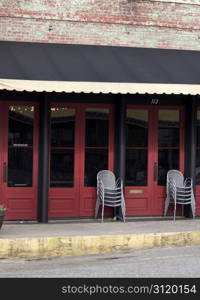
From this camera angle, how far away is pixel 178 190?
12836 mm

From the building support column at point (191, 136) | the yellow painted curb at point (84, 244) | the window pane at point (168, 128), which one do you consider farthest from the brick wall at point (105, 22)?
the yellow painted curb at point (84, 244)

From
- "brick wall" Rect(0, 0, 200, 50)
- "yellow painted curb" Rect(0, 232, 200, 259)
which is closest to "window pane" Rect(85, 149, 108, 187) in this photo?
"brick wall" Rect(0, 0, 200, 50)

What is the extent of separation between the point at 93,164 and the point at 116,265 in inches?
162

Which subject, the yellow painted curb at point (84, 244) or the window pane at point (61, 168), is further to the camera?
the window pane at point (61, 168)

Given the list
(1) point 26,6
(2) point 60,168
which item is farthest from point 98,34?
(2) point 60,168

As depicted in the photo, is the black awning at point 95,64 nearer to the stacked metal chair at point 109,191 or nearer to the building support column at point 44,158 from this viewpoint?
the building support column at point 44,158

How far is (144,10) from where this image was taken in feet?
43.6

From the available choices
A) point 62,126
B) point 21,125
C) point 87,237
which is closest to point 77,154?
point 62,126

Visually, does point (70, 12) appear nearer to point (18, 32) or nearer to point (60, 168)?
point (18, 32)

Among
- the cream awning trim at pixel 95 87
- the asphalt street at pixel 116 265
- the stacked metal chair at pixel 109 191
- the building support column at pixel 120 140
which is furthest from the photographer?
the building support column at pixel 120 140

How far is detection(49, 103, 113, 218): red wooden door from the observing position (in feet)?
41.2

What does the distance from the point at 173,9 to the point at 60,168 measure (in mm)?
4381

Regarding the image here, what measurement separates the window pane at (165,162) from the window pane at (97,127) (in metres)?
1.31

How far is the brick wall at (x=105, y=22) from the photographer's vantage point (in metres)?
12.6
